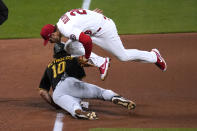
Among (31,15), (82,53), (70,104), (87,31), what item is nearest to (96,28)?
(87,31)

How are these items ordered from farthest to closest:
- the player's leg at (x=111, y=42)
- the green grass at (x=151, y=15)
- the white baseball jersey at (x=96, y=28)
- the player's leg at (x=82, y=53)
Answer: the green grass at (x=151, y=15) → the player's leg at (x=111, y=42) → the player's leg at (x=82, y=53) → the white baseball jersey at (x=96, y=28)

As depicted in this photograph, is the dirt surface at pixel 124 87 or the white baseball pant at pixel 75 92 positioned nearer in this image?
the dirt surface at pixel 124 87

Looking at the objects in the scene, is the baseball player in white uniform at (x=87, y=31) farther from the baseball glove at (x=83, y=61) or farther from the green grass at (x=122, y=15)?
the green grass at (x=122, y=15)

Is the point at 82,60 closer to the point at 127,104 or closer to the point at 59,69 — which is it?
the point at 59,69

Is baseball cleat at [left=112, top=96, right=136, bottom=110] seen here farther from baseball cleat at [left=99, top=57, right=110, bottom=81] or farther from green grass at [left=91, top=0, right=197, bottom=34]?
green grass at [left=91, top=0, right=197, bottom=34]

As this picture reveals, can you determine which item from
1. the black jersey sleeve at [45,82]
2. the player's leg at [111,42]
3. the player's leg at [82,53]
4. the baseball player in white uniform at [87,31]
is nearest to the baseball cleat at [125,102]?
the player's leg at [82,53]

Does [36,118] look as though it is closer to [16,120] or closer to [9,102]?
[16,120]

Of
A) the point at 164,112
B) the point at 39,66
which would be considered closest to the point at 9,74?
the point at 39,66
